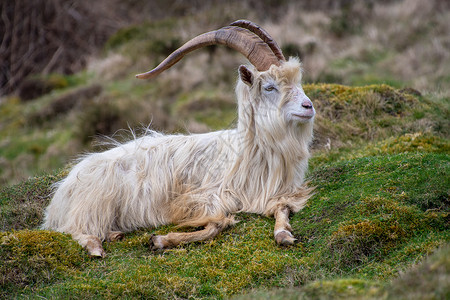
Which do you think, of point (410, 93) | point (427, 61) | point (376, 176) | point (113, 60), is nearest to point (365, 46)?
point (427, 61)

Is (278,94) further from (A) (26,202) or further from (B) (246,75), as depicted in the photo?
(A) (26,202)

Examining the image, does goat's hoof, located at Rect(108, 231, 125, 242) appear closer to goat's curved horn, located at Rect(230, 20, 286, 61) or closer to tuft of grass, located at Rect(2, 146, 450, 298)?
Result: tuft of grass, located at Rect(2, 146, 450, 298)

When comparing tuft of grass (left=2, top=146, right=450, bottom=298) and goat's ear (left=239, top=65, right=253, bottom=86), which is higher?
goat's ear (left=239, top=65, right=253, bottom=86)

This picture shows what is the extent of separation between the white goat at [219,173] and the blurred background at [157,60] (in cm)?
534

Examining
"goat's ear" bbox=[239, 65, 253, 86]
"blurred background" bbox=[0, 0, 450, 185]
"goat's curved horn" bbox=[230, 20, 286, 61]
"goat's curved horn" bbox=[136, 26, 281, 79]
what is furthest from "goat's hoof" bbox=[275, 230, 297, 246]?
"blurred background" bbox=[0, 0, 450, 185]

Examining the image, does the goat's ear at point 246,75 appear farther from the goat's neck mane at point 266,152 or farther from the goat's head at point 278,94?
the goat's neck mane at point 266,152

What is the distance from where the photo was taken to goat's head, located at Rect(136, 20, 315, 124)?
6066 mm

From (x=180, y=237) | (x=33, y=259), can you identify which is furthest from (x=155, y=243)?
(x=33, y=259)

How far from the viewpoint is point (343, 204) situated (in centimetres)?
586

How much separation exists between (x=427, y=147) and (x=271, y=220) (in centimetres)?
323

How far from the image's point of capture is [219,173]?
21.9ft

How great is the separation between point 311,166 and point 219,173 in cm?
229

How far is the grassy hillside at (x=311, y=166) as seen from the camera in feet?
16.1

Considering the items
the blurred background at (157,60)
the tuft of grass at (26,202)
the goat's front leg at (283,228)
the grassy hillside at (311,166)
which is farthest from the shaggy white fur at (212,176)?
the blurred background at (157,60)
